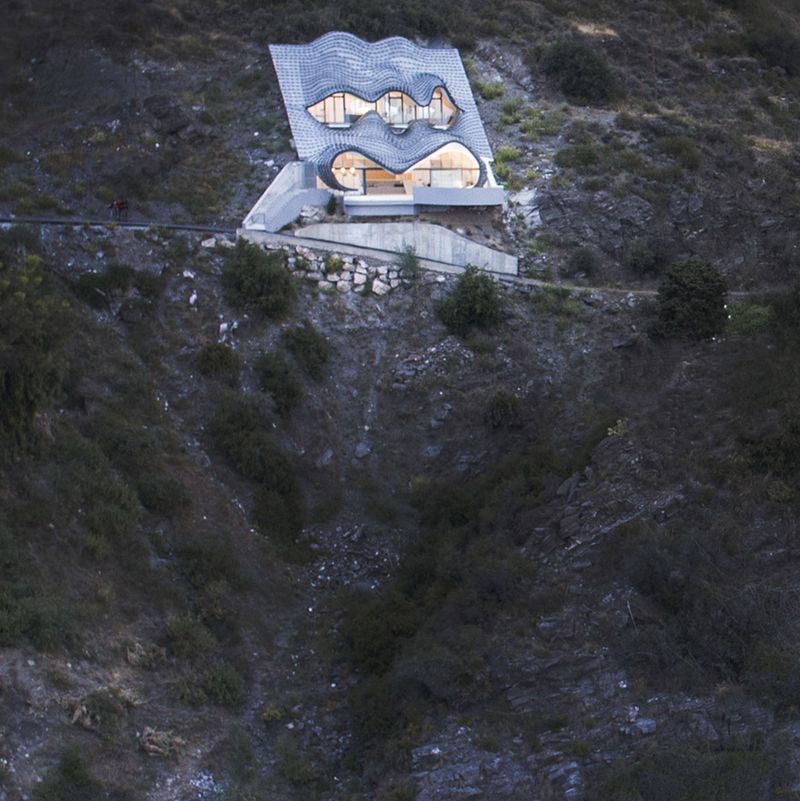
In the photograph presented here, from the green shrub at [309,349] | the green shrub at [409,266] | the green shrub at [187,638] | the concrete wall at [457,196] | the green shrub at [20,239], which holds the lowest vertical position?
the green shrub at [309,349]

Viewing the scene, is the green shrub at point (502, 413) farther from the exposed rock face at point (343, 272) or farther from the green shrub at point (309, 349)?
the exposed rock face at point (343, 272)

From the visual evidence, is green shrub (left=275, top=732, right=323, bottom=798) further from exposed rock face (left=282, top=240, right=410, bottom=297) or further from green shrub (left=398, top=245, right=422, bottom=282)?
green shrub (left=398, top=245, right=422, bottom=282)

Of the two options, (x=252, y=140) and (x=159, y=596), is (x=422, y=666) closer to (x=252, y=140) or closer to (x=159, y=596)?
(x=159, y=596)

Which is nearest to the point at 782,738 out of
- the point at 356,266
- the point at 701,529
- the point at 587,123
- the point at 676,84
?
the point at 701,529

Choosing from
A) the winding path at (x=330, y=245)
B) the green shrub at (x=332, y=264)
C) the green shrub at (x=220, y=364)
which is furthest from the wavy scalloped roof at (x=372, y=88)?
the green shrub at (x=220, y=364)

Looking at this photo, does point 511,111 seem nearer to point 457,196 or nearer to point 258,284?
point 457,196

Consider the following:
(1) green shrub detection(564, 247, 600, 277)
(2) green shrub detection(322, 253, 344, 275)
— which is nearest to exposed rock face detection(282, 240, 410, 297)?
(2) green shrub detection(322, 253, 344, 275)
